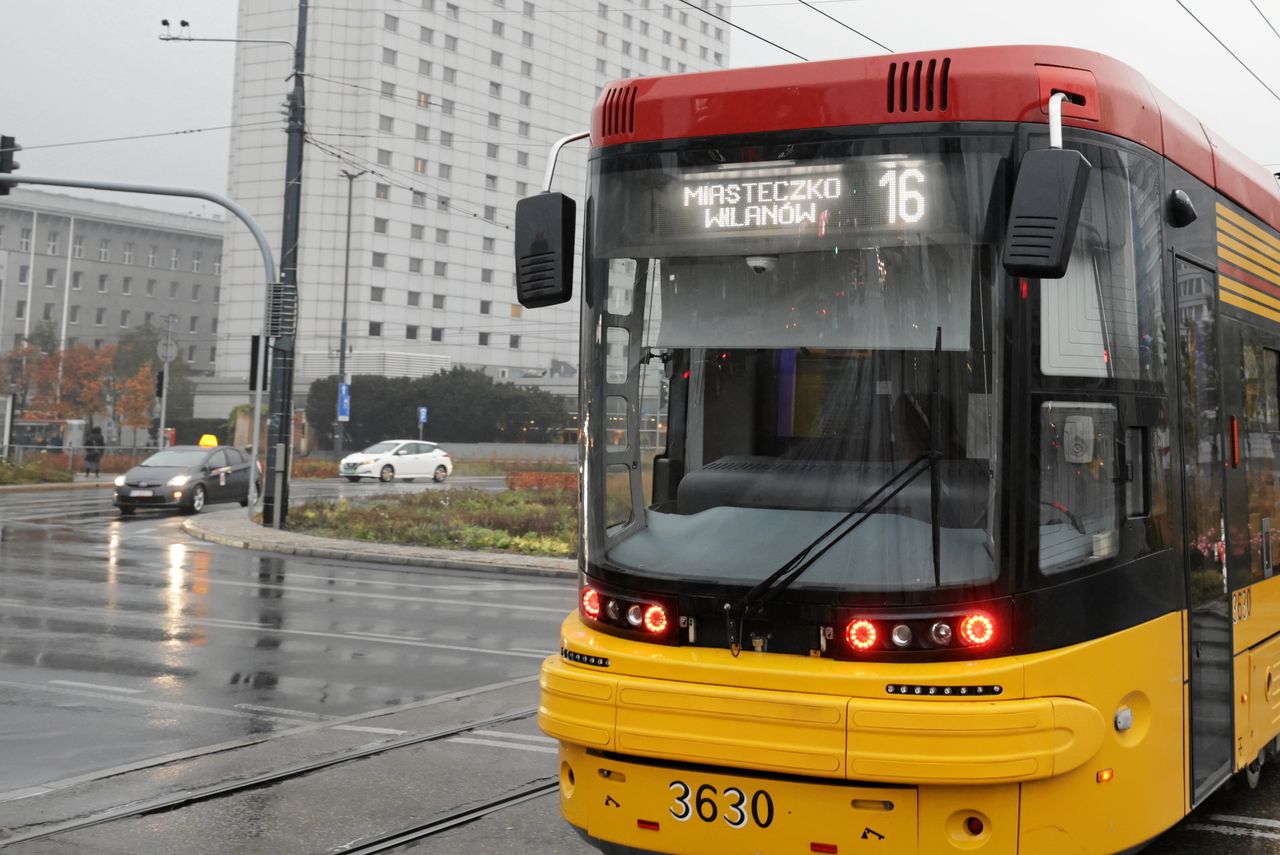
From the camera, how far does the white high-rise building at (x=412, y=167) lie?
88625 mm

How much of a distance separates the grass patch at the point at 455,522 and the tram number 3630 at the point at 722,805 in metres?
16.6

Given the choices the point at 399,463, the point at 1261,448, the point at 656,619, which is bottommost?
the point at 656,619

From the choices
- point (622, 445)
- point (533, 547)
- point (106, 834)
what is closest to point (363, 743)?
point (106, 834)

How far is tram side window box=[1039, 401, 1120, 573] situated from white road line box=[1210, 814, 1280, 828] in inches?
88.9

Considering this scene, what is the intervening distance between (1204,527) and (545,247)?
2.94 metres

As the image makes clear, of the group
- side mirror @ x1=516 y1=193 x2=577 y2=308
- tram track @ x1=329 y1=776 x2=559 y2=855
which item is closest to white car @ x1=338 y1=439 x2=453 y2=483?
tram track @ x1=329 y1=776 x2=559 y2=855

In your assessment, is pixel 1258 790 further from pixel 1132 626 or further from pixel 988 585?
pixel 988 585

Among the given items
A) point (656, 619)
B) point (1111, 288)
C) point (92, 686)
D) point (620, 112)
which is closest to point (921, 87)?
point (1111, 288)

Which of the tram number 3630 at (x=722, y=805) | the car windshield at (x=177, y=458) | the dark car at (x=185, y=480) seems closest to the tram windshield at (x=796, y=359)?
the tram number 3630 at (x=722, y=805)

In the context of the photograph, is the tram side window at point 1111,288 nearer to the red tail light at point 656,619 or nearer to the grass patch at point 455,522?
the red tail light at point 656,619

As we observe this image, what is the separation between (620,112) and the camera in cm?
541

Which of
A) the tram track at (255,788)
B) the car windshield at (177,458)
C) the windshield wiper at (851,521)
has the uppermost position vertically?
the car windshield at (177,458)

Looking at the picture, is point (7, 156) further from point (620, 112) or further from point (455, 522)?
point (620, 112)

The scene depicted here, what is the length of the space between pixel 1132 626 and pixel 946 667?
0.92 m
